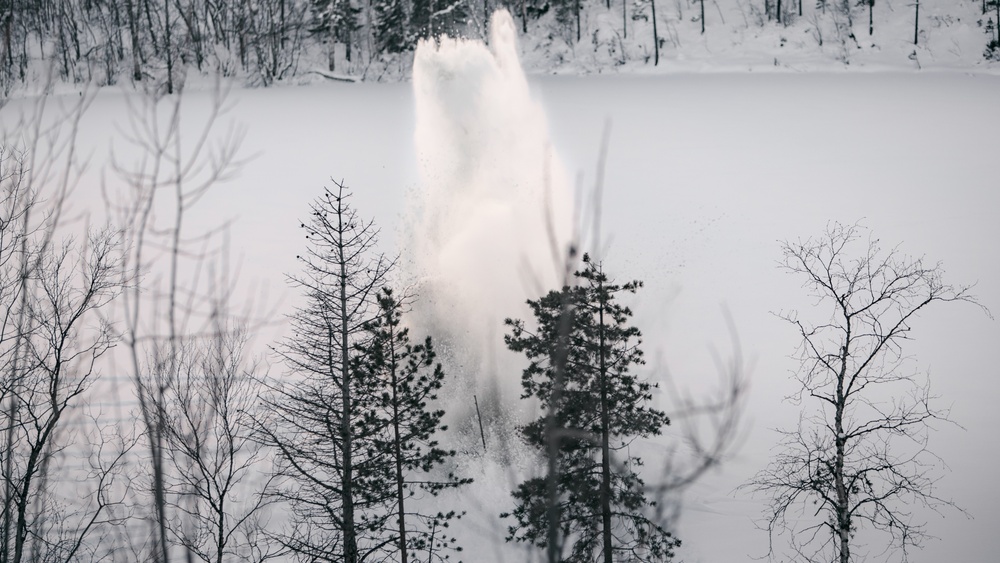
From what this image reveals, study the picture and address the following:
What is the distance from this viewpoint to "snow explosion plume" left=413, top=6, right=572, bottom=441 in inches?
1142

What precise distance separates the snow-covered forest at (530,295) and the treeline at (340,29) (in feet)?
1.09

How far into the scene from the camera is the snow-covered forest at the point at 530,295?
14836 millimetres

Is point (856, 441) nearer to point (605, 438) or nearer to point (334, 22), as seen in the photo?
point (605, 438)

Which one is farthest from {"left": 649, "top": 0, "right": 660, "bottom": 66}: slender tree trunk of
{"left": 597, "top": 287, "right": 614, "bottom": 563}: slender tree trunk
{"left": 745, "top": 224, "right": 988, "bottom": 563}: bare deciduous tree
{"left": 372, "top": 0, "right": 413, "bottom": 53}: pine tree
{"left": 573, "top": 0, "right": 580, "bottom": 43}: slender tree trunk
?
{"left": 597, "top": 287, "right": 614, "bottom": 563}: slender tree trunk

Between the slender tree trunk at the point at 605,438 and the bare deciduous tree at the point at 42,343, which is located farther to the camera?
the slender tree trunk at the point at 605,438

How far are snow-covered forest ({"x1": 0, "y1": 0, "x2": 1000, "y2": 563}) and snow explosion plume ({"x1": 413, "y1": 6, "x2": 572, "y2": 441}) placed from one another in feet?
0.48

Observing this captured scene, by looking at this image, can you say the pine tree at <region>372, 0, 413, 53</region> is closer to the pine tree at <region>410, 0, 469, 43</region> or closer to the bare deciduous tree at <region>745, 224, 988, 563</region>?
the pine tree at <region>410, 0, 469, 43</region>

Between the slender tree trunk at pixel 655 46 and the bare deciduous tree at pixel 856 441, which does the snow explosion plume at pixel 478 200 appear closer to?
the bare deciduous tree at pixel 856 441

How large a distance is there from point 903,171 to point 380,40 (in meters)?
32.7

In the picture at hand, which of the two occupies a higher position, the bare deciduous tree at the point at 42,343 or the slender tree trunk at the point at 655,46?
the slender tree trunk at the point at 655,46

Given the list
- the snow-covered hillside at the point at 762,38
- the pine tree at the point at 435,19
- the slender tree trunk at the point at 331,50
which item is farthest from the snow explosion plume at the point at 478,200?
the slender tree trunk at the point at 331,50

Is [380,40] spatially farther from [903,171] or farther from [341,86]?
[903,171]

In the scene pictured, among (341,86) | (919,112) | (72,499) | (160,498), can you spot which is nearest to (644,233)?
(919,112)

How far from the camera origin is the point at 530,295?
30188mm
